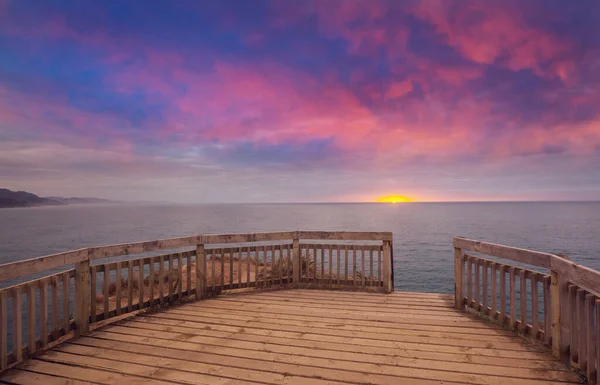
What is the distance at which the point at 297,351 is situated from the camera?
369 centimetres

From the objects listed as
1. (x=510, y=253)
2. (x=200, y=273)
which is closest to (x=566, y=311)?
(x=510, y=253)

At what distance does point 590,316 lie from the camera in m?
2.97

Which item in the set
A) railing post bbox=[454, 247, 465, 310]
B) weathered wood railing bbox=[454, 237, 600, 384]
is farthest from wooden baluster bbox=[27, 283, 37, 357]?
railing post bbox=[454, 247, 465, 310]

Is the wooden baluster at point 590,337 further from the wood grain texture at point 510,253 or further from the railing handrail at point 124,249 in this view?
the railing handrail at point 124,249

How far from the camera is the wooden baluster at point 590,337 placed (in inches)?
114

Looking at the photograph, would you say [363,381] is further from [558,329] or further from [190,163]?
[190,163]

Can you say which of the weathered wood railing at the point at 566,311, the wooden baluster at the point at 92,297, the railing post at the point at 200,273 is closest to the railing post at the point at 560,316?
the weathered wood railing at the point at 566,311

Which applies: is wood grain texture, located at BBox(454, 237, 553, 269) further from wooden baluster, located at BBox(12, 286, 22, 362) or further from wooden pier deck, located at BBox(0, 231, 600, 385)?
wooden baluster, located at BBox(12, 286, 22, 362)

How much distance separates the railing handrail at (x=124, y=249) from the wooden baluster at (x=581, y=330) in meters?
3.66

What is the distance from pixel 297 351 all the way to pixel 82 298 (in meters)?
3.28

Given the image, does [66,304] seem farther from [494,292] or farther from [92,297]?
[494,292]

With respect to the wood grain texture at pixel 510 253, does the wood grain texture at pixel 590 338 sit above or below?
below

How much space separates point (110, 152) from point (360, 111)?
290 ft

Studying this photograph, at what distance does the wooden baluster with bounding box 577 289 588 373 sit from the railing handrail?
366 centimetres
